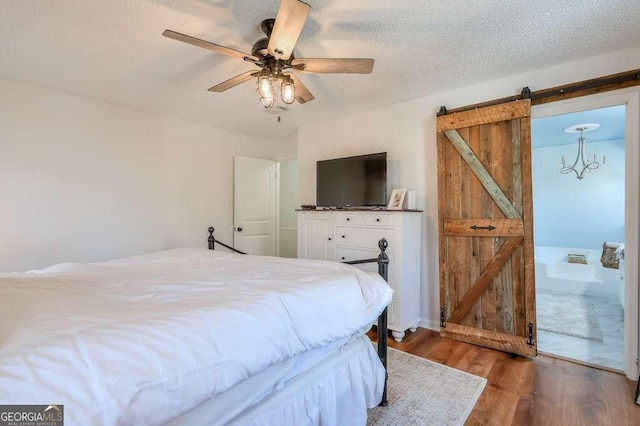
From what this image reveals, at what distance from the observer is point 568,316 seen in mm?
3438

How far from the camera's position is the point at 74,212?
3.08 metres

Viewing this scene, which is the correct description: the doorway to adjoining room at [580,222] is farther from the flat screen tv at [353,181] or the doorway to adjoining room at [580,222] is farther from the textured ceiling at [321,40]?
the flat screen tv at [353,181]

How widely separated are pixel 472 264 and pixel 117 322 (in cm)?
286

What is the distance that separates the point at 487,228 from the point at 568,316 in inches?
69.5

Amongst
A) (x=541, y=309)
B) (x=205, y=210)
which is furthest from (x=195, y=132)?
(x=541, y=309)

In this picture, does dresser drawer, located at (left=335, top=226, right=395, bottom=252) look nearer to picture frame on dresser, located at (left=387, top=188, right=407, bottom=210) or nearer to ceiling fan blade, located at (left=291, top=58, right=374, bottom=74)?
picture frame on dresser, located at (left=387, top=188, right=407, bottom=210)

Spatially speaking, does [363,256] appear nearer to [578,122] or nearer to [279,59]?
[279,59]

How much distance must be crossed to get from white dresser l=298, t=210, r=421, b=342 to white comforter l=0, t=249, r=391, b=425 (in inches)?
46.9

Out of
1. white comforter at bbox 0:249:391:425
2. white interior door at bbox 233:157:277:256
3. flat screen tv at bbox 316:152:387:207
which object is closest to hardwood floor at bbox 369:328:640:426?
white comforter at bbox 0:249:391:425

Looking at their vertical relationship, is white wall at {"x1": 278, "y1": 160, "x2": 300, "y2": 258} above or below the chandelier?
below

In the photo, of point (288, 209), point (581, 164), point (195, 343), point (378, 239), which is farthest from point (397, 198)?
point (581, 164)

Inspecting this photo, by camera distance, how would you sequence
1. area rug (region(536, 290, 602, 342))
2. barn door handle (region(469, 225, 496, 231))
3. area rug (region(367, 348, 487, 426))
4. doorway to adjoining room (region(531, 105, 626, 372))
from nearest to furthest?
area rug (region(367, 348, 487, 426)), barn door handle (region(469, 225, 496, 231)), area rug (region(536, 290, 602, 342)), doorway to adjoining room (region(531, 105, 626, 372))

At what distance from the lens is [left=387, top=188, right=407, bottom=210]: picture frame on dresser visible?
320 cm

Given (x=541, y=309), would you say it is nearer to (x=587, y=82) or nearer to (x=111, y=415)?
(x=587, y=82)
